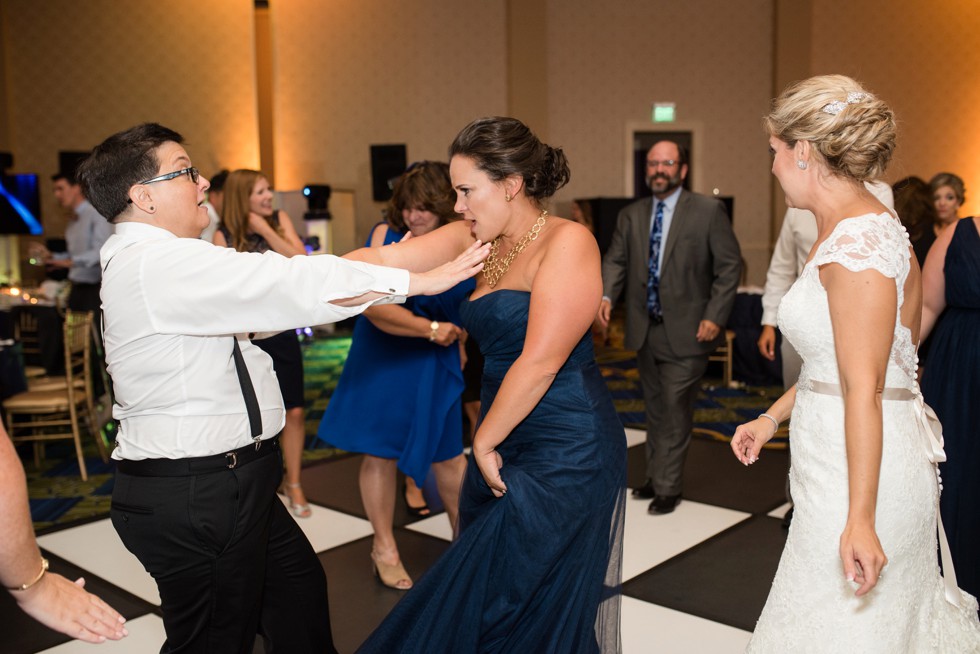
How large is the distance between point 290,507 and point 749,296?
4921mm

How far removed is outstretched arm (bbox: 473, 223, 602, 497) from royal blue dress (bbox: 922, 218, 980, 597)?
143 centimetres

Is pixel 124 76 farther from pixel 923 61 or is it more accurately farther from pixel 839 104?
pixel 839 104

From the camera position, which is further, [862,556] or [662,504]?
[662,504]

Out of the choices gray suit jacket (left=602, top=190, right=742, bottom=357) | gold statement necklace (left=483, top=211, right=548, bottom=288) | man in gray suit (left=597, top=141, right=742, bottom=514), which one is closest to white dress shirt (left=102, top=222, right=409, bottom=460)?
gold statement necklace (left=483, top=211, right=548, bottom=288)

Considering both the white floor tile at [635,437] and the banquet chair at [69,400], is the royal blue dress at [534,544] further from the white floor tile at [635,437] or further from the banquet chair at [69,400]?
the banquet chair at [69,400]

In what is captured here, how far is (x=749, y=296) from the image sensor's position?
25.3 ft

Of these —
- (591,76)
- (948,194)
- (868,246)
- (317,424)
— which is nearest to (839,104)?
(868,246)

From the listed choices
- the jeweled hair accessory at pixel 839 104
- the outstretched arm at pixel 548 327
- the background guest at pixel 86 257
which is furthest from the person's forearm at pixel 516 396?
the background guest at pixel 86 257

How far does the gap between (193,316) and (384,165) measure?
389 inches

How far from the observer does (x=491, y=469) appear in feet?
7.07

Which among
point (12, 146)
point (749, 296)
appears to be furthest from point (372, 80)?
point (749, 296)

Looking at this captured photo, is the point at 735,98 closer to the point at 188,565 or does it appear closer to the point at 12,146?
the point at 12,146

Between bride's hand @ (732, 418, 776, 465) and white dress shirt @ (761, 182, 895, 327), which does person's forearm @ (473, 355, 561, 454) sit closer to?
bride's hand @ (732, 418, 776, 465)

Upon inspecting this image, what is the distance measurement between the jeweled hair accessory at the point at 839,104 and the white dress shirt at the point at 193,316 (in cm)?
90
